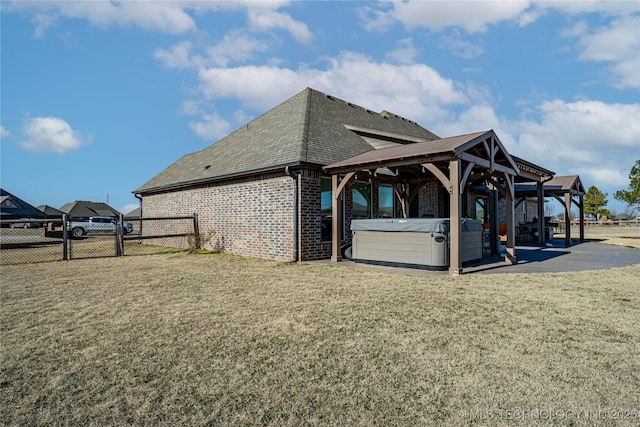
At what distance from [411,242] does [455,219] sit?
1.21 meters

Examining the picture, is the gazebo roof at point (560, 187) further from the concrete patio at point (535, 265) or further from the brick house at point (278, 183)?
the concrete patio at point (535, 265)

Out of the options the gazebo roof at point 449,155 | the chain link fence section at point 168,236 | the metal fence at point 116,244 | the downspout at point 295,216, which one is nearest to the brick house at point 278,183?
the downspout at point 295,216

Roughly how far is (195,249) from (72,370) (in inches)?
422

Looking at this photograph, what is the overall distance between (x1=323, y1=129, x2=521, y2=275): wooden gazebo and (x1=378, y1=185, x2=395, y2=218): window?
0.48 metres

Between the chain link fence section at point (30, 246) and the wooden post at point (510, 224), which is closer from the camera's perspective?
the wooden post at point (510, 224)

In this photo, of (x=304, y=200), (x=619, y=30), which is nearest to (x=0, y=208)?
(x=304, y=200)

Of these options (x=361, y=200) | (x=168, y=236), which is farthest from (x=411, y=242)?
(x=168, y=236)

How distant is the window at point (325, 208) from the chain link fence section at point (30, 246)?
7921 mm

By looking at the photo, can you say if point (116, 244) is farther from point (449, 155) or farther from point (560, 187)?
point (560, 187)

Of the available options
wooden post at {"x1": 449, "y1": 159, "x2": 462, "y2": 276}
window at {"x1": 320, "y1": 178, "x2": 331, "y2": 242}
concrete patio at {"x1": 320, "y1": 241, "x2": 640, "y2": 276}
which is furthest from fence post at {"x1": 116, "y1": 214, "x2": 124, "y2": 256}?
wooden post at {"x1": 449, "y1": 159, "x2": 462, "y2": 276}

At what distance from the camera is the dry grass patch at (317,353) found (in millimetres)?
2377

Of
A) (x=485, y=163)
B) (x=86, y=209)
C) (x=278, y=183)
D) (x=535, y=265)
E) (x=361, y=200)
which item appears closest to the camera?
(x=485, y=163)

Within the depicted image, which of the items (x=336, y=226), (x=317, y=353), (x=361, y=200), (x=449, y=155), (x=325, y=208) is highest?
(x=449, y=155)

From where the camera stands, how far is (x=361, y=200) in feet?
39.5
